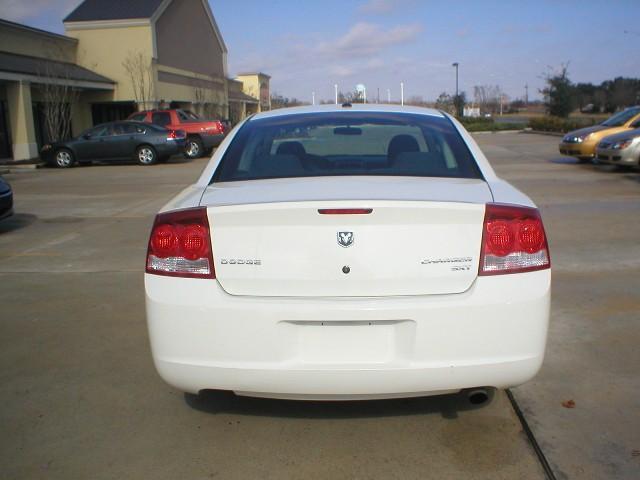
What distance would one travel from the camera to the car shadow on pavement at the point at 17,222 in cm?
954

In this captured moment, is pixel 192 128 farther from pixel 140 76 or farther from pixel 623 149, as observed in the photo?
pixel 623 149

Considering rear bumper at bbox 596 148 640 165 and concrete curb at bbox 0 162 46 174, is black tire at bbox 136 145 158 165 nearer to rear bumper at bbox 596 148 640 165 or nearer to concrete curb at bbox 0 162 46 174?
concrete curb at bbox 0 162 46 174

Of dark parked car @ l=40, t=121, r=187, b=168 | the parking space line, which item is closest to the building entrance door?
dark parked car @ l=40, t=121, r=187, b=168

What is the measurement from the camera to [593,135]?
16875mm

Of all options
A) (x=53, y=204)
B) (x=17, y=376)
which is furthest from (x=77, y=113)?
(x=17, y=376)

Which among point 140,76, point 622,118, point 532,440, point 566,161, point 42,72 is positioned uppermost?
point 140,76

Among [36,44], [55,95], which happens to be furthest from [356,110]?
[36,44]

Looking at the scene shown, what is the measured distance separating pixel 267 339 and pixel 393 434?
0.91m

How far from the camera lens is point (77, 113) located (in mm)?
28969

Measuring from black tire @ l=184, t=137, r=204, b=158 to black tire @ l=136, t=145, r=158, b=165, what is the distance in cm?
217

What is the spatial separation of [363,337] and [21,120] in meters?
22.9

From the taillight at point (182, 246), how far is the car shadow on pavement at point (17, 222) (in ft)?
24.1

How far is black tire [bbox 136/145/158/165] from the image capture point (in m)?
20.6

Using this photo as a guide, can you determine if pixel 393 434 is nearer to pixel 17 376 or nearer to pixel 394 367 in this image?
pixel 394 367
